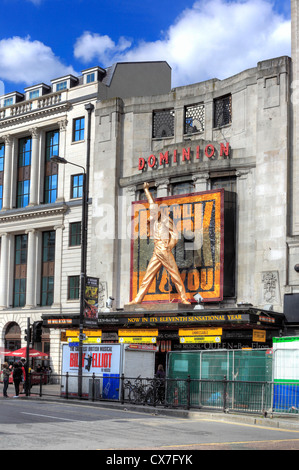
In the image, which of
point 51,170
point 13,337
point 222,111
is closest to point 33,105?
point 51,170

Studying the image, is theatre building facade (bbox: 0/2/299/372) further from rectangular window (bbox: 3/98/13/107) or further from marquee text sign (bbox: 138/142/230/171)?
rectangular window (bbox: 3/98/13/107)

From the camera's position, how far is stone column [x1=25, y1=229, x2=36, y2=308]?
167ft

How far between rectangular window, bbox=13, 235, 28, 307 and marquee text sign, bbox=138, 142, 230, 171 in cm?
1516

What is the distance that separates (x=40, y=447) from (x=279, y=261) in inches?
906

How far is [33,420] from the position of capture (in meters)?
19.4

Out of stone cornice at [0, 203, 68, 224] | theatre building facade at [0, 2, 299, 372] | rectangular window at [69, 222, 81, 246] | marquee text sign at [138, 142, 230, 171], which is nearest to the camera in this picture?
theatre building facade at [0, 2, 299, 372]

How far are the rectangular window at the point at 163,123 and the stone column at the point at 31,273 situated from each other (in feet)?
45.9

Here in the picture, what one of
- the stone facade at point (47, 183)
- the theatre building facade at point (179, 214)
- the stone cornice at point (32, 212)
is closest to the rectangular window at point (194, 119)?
the theatre building facade at point (179, 214)

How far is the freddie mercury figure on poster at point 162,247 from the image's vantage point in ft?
124

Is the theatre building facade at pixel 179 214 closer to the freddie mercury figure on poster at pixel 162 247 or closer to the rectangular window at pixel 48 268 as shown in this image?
the rectangular window at pixel 48 268

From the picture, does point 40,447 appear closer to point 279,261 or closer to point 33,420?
point 33,420

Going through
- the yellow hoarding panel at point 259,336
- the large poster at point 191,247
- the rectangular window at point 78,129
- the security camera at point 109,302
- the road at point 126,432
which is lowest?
the road at point 126,432

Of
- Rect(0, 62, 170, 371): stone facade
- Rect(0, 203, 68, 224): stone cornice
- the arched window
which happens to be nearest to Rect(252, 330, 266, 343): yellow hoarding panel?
Rect(0, 62, 170, 371): stone facade
